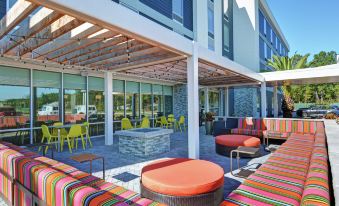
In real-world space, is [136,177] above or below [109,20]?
below

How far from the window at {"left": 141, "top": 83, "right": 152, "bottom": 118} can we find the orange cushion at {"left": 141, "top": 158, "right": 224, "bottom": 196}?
889 cm

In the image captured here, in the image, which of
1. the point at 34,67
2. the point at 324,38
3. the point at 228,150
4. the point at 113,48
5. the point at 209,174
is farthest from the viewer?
the point at 324,38

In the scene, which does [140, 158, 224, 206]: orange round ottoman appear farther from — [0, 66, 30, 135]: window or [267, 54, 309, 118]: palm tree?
[267, 54, 309, 118]: palm tree

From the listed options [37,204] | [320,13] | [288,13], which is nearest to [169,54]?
[37,204]

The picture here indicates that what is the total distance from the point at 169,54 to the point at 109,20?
2.60m

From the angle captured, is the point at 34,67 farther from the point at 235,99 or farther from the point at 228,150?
the point at 235,99

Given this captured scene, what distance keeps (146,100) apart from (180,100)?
2.93 metres

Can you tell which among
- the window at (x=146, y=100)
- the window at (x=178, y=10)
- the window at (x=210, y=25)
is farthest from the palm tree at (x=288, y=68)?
the window at (x=146, y=100)

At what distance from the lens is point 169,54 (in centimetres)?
586

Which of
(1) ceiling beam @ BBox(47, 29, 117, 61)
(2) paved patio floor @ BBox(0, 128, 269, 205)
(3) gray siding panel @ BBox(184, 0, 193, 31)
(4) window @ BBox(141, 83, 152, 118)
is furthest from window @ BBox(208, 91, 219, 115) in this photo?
(1) ceiling beam @ BBox(47, 29, 117, 61)

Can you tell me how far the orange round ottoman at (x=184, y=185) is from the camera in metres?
2.93

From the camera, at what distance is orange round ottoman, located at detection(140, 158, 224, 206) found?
2.93 m

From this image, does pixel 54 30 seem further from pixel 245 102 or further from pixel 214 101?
pixel 245 102

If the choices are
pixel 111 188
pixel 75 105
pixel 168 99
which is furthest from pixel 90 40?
pixel 168 99
